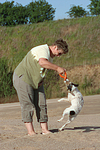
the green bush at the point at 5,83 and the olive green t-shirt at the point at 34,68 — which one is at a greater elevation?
the olive green t-shirt at the point at 34,68

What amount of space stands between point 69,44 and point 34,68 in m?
23.8

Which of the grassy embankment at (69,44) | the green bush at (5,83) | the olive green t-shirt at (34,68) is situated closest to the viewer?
the olive green t-shirt at (34,68)

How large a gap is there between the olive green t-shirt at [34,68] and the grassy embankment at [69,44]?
14486mm

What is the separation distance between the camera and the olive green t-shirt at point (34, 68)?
404 centimetres

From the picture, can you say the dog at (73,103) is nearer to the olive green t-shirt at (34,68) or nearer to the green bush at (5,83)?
the olive green t-shirt at (34,68)

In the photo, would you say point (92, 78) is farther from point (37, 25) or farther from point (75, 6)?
point (75, 6)

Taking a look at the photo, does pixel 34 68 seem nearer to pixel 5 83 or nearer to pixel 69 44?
pixel 5 83

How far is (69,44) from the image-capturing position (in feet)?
90.3

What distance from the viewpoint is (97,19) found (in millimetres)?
30906

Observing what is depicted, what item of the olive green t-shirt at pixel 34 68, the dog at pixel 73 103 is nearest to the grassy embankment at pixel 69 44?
the dog at pixel 73 103

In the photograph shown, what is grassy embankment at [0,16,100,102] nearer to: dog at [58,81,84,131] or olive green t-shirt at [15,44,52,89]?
dog at [58,81,84,131]

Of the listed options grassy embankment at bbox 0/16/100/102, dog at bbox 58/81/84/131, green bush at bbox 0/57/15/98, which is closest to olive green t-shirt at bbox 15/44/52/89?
dog at bbox 58/81/84/131

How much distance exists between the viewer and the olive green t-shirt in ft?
13.3

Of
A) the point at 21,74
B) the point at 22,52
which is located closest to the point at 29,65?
the point at 21,74
